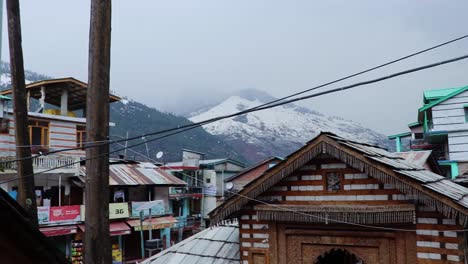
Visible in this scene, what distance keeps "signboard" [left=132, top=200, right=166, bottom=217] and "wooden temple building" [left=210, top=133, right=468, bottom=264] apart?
953 inches

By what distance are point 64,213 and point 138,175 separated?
25.5 ft

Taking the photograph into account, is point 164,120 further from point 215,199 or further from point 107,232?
point 107,232

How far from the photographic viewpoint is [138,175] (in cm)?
3469

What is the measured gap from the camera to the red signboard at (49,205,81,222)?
89.7 feet

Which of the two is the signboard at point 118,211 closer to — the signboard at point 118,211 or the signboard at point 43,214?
the signboard at point 118,211

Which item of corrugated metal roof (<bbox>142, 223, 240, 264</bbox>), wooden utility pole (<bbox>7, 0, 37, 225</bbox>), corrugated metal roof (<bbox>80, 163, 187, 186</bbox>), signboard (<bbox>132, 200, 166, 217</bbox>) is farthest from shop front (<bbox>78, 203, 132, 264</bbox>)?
wooden utility pole (<bbox>7, 0, 37, 225</bbox>)

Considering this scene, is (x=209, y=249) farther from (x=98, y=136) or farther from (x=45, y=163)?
(x=45, y=163)

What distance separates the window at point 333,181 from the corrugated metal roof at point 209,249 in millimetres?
3104

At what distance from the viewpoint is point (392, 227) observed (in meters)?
8.27

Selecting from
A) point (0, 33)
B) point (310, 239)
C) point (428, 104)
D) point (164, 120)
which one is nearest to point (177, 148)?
point (164, 120)

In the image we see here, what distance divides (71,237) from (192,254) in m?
21.6

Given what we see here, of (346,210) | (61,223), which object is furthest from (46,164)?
(346,210)

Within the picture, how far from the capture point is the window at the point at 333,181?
8.96 metres

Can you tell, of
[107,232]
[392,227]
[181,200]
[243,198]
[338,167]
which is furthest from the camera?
[181,200]
